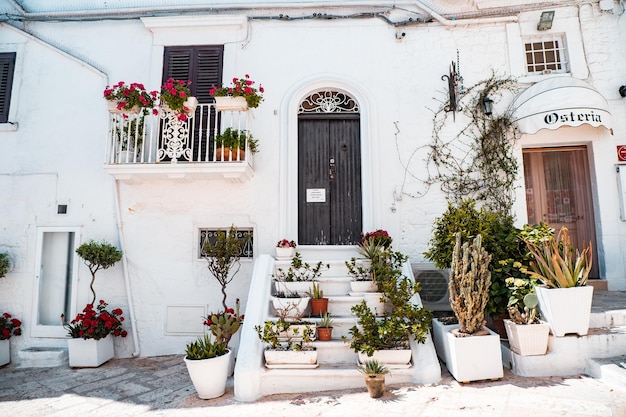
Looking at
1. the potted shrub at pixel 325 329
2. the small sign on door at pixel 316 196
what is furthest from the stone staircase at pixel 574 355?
the small sign on door at pixel 316 196

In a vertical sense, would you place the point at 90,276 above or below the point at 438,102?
below

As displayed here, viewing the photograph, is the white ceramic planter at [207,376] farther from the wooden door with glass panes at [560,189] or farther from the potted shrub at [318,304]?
the wooden door with glass panes at [560,189]

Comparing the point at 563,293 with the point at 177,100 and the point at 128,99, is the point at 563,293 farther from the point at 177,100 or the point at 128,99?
the point at 128,99

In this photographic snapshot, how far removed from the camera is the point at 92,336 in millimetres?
5664

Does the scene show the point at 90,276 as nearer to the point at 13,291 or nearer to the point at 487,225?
the point at 13,291

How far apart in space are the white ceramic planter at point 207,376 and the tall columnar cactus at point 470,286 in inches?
102

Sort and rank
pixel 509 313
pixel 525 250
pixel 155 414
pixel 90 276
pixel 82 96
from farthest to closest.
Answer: pixel 82 96, pixel 90 276, pixel 525 250, pixel 509 313, pixel 155 414

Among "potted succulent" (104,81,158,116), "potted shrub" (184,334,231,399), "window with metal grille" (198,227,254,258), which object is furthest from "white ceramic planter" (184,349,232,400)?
"potted succulent" (104,81,158,116)

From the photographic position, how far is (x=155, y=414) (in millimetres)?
3768

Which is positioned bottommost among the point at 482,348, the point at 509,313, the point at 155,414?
the point at 155,414

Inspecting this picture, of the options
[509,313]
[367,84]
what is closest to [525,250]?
[509,313]

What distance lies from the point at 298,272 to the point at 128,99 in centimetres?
373

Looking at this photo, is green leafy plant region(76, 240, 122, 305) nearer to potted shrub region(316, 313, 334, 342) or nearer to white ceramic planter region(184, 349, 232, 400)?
white ceramic planter region(184, 349, 232, 400)

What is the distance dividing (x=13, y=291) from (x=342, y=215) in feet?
18.5
